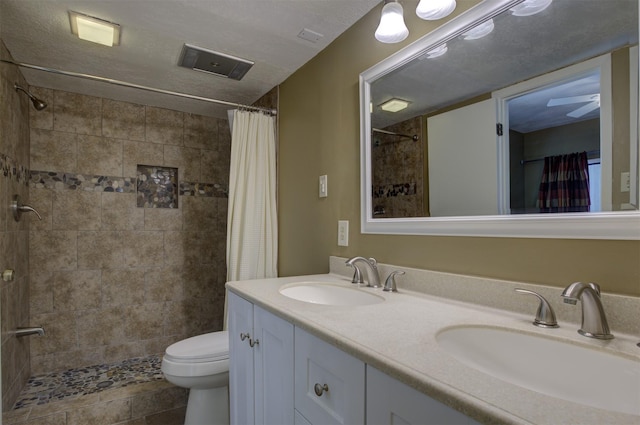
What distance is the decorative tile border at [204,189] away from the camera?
2.97 meters

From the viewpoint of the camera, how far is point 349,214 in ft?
5.54

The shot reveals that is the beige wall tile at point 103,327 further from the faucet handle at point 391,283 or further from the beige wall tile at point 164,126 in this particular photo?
the faucet handle at point 391,283

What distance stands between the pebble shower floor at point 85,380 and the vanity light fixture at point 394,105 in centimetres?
225

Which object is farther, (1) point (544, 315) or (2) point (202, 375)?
(2) point (202, 375)

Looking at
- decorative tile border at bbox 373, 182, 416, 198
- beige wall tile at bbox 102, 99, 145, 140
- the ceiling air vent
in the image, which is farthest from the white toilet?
beige wall tile at bbox 102, 99, 145, 140

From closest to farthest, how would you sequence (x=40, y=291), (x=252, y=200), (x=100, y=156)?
1. (x=252, y=200)
2. (x=40, y=291)
3. (x=100, y=156)

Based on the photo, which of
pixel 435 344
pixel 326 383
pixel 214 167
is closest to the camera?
pixel 435 344

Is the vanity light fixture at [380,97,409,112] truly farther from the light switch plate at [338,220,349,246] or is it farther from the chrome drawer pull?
the chrome drawer pull

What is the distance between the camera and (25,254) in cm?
225

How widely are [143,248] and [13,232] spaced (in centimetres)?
89

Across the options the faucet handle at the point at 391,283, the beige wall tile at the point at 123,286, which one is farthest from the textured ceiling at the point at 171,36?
the beige wall tile at the point at 123,286

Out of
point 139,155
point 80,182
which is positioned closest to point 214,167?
point 139,155

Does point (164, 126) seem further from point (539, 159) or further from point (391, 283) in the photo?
point (539, 159)

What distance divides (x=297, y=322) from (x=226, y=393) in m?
1.27
